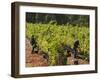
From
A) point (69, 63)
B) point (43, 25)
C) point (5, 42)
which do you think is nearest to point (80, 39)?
point (69, 63)

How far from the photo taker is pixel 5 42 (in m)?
1.95

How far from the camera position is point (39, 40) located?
212 cm

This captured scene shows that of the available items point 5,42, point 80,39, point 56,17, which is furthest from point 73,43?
point 5,42

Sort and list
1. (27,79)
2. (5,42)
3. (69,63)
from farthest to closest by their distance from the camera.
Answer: (69,63), (27,79), (5,42)

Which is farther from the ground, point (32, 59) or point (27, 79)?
point (32, 59)

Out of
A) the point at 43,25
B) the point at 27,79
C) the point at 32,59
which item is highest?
the point at 43,25

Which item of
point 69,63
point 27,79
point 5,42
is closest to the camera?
point 5,42

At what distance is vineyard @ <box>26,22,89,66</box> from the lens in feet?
6.92

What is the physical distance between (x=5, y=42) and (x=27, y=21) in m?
0.26

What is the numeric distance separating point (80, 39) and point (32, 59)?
0.50 meters

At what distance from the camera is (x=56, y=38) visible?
218cm

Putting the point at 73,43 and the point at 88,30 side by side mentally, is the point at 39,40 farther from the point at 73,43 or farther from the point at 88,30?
the point at 88,30

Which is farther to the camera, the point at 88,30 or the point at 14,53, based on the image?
the point at 88,30

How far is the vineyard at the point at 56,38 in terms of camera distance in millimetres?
2109
